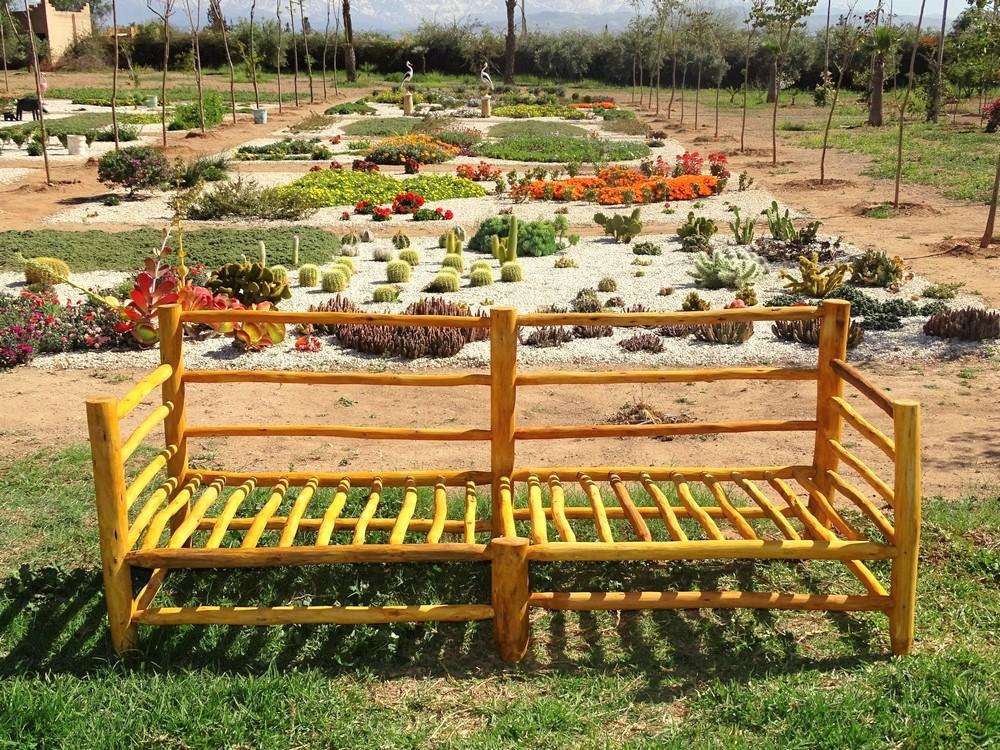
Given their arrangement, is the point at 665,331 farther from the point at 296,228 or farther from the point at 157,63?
the point at 157,63

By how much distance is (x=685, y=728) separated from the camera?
10.3 feet

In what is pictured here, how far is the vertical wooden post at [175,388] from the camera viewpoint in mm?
4086

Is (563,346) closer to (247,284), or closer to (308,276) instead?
(247,284)

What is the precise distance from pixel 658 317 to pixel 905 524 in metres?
1.26

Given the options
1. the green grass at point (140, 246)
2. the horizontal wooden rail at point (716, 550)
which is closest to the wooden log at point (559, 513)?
the horizontal wooden rail at point (716, 550)

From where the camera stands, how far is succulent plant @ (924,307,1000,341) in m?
8.60

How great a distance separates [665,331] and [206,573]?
18.4 ft

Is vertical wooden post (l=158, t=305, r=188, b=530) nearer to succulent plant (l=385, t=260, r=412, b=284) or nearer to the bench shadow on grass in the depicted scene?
the bench shadow on grass

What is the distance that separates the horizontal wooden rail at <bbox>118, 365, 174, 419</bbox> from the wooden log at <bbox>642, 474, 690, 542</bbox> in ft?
6.66

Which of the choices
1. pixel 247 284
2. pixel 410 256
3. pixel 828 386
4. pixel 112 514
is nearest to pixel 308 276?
pixel 410 256

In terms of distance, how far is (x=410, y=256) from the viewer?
1173 cm

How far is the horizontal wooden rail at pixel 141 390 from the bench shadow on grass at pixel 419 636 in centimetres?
84

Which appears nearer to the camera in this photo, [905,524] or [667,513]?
[905,524]

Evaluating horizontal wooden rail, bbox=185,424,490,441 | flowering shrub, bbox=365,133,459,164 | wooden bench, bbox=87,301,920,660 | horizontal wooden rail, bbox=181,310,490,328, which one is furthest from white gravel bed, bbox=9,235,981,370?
flowering shrub, bbox=365,133,459,164
